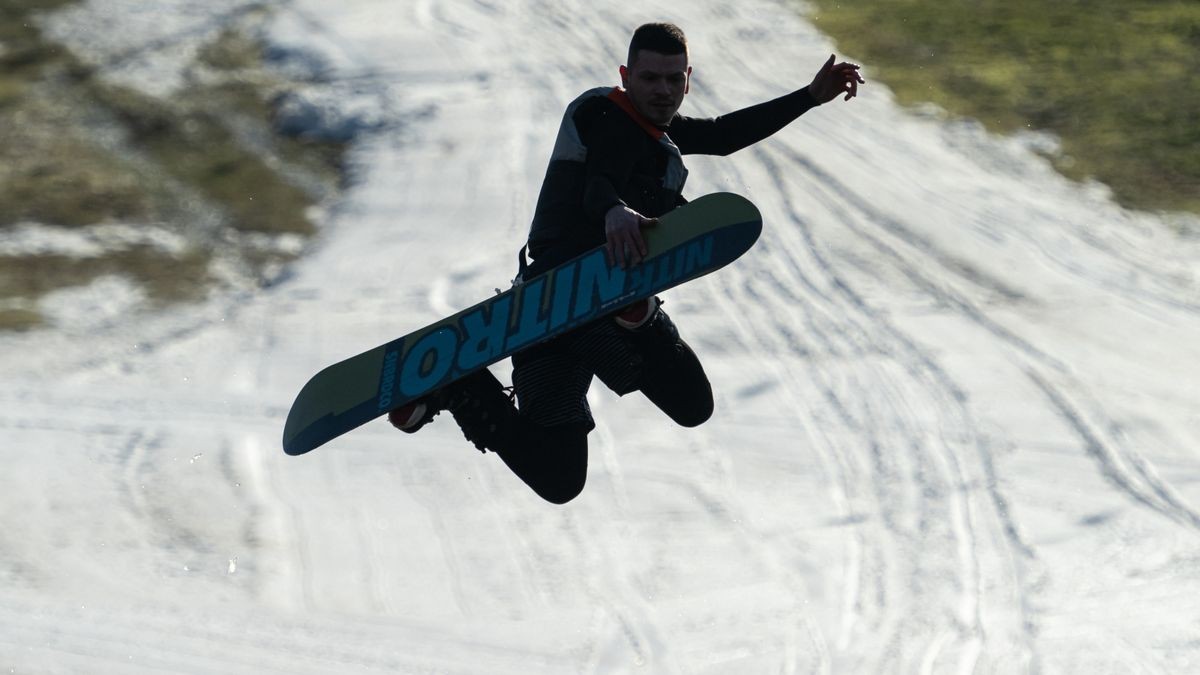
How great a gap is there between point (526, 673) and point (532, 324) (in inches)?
122

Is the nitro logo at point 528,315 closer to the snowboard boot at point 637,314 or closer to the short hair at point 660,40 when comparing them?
the snowboard boot at point 637,314

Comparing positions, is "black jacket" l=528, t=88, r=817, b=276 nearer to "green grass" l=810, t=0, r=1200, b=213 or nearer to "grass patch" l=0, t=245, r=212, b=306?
"grass patch" l=0, t=245, r=212, b=306

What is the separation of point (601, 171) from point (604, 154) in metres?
0.08

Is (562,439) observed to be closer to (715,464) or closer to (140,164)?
(715,464)

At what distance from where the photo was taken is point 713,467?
9398mm

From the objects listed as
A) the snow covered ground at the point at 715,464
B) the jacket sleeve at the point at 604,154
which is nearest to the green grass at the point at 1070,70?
the snow covered ground at the point at 715,464

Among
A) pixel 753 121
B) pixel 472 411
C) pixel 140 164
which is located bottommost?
pixel 140 164

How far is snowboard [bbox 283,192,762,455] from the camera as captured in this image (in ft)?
17.2

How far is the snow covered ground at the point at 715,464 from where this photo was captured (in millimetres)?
8156

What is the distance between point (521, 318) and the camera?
5.54 metres

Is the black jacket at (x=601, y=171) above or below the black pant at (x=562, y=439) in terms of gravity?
above

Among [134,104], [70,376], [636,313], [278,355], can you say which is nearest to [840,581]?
[636,313]

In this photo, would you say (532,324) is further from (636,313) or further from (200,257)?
(200,257)

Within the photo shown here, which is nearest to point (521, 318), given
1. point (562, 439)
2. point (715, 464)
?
point (562, 439)
